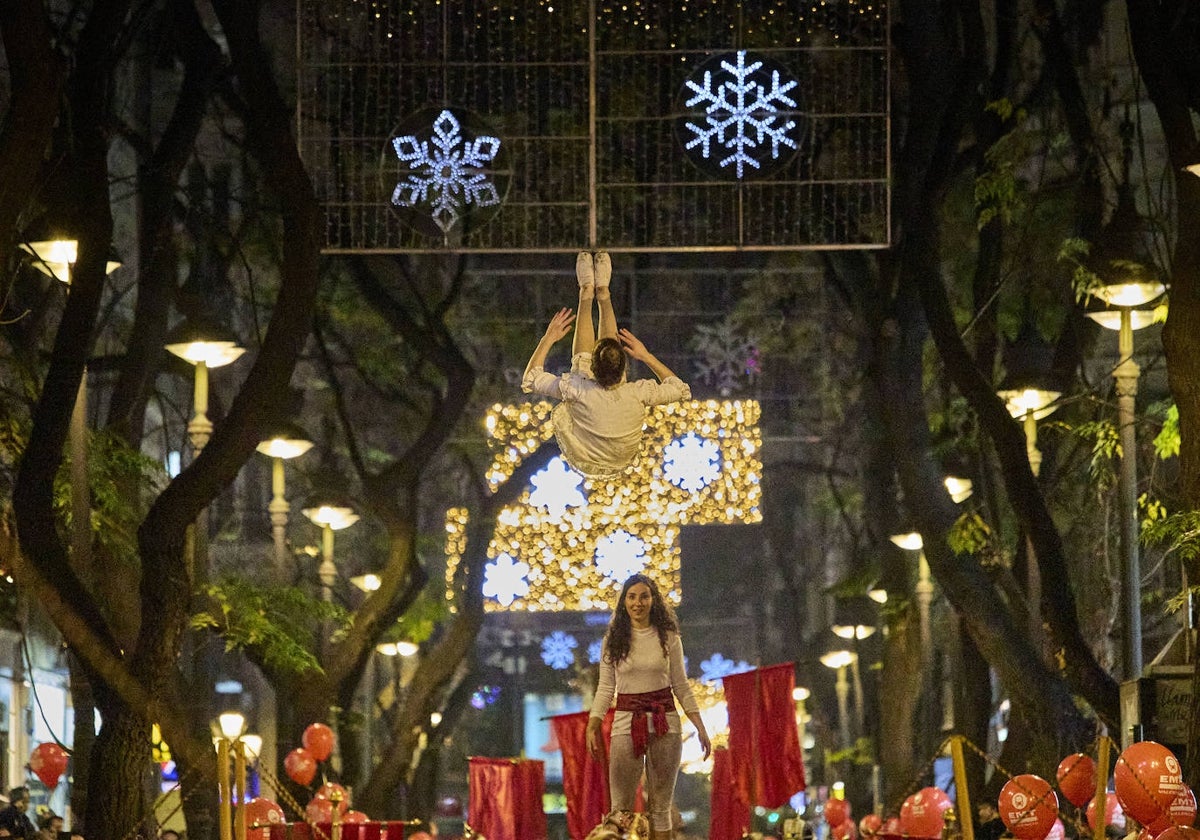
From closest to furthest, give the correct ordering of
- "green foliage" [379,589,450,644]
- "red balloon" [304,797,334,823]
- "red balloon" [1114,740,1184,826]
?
1. "red balloon" [1114,740,1184,826]
2. "red balloon" [304,797,334,823]
3. "green foliage" [379,589,450,644]

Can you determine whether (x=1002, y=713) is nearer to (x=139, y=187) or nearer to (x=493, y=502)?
(x=493, y=502)

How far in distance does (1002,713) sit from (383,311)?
20522 millimetres

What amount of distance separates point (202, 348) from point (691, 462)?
11.5 metres

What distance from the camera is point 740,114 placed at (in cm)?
2112

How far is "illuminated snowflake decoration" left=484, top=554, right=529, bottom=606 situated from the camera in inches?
1294

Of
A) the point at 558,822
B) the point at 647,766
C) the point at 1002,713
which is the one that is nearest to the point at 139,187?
the point at 647,766

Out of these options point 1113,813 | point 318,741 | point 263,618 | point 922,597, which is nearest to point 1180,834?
point 1113,813

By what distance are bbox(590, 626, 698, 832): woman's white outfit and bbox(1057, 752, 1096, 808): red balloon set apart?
206 inches

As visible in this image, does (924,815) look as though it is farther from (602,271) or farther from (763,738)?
(602,271)

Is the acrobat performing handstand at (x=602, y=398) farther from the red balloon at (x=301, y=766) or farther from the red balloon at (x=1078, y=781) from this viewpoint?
the red balloon at (x=301, y=766)

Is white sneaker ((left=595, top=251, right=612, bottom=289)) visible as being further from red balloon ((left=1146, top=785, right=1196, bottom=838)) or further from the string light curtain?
red balloon ((left=1146, top=785, right=1196, bottom=838))

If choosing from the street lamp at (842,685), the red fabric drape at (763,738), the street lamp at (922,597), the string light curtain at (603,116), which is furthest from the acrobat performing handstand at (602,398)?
the street lamp at (842,685)

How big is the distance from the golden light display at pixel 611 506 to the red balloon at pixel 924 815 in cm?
1165

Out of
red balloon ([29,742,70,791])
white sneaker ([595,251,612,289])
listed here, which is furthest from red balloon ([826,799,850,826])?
white sneaker ([595,251,612,289])
